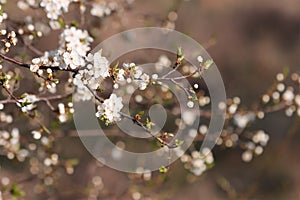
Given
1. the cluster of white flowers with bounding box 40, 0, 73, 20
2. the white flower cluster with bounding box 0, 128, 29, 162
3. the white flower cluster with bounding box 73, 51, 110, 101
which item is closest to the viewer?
the white flower cluster with bounding box 73, 51, 110, 101

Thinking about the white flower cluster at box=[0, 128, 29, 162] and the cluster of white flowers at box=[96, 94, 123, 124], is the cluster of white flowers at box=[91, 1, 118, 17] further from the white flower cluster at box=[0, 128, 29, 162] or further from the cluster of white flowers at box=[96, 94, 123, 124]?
the cluster of white flowers at box=[96, 94, 123, 124]

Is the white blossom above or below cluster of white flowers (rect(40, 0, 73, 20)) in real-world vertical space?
below

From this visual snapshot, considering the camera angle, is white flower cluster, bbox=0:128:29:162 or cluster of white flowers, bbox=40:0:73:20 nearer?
cluster of white flowers, bbox=40:0:73:20

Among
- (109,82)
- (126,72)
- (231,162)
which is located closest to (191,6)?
(231,162)

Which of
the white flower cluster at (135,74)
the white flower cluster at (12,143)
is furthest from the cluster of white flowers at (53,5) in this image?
the white flower cluster at (12,143)

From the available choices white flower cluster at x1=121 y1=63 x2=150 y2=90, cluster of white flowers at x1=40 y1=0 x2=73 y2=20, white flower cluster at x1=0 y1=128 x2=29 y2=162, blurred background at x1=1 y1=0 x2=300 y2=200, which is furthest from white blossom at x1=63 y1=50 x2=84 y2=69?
blurred background at x1=1 y1=0 x2=300 y2=200

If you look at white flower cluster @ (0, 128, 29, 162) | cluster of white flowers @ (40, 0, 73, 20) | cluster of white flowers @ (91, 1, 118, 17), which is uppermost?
cluster of white flowers @ (91, 1, 118, 17)
